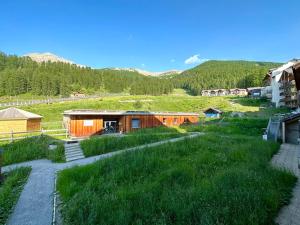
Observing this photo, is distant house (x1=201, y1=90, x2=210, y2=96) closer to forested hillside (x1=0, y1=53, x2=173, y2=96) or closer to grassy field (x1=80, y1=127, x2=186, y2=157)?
forested hillside (x1=0, y1=53, x2=173, y2=96)

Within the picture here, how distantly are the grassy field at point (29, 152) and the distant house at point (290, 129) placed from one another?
21.4m

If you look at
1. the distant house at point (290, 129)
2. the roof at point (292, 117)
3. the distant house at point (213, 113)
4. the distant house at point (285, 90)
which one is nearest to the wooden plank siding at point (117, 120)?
the distant house at point (213, 113)

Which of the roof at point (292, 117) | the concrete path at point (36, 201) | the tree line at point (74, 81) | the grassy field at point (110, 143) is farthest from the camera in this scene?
the tree line at point (74, 81)

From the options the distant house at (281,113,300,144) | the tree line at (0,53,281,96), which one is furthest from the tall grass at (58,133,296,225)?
the tree line at (0,53,281,96)

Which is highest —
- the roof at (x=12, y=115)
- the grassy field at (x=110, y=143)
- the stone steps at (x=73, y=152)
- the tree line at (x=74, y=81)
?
the tree line at (x=74, y=81)

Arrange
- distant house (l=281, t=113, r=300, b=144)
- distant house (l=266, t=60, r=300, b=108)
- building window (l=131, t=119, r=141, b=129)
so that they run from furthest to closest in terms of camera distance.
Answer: distant house (l=266, t=60, r=300, b=108)
building window (l=131, t=119, r=141, b=129)
distant house (l=281, t=113, r=300, b=144)

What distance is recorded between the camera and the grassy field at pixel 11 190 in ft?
Result: 24.9

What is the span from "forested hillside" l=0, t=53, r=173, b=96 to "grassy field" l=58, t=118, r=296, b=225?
3865 inches

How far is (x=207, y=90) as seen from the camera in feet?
366

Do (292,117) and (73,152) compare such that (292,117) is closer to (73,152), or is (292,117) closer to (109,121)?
(109,121)

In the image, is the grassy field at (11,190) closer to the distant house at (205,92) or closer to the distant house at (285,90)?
the distant house at (285,90)

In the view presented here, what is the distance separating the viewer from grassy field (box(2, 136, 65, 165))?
15641mm

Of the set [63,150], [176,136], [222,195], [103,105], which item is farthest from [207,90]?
[222,195]

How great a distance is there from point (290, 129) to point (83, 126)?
2275 centimetres
